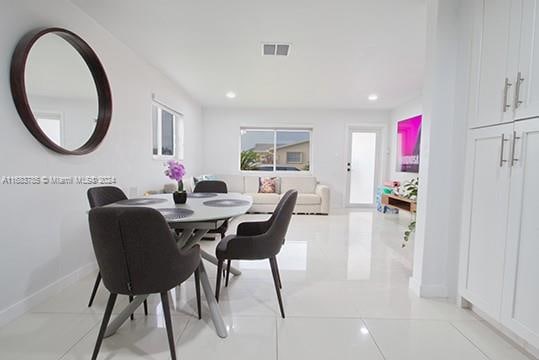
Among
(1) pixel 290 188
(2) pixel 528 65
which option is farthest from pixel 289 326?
(1) pixel 290 188

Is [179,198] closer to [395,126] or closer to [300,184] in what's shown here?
[300,184]

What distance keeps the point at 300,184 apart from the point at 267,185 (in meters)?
0.74

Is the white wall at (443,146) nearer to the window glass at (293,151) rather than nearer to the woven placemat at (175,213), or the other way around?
the woven placemat at (175,213)

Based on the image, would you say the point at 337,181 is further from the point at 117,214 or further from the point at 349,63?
the point at 117,214

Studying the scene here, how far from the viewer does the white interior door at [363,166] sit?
622 cm

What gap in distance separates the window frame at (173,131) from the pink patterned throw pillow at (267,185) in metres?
1.79

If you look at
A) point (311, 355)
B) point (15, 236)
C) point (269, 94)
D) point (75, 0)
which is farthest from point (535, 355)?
point (269, 94)

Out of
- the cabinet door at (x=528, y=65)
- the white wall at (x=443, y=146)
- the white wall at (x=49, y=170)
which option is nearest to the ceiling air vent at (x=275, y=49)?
the white wall at (x=443, y=146)

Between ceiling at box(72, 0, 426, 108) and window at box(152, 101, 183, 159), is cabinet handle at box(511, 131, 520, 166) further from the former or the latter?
window at box(152, 101, 183, 159)

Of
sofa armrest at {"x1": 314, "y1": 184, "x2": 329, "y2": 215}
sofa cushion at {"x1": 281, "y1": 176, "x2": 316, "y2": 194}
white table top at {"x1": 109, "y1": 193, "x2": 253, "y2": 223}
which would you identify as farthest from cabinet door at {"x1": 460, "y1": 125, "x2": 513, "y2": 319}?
→ sofa cushion at {"x1": 281, "y1": 176, "x2": 316, "y2": 194}

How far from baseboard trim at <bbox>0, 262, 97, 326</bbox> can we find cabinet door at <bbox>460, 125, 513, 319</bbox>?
3046 millimetres

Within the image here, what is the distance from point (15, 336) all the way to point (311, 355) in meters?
1.73

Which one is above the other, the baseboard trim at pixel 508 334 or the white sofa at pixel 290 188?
the white sofa at pixel 290 188

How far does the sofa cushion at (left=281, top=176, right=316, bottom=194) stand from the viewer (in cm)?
583
